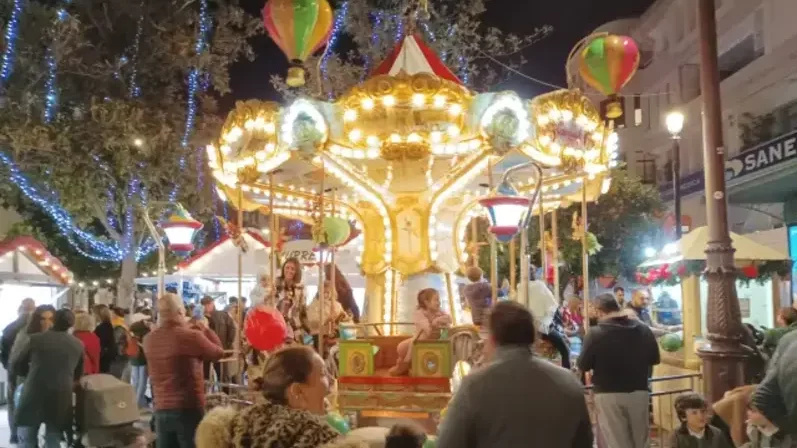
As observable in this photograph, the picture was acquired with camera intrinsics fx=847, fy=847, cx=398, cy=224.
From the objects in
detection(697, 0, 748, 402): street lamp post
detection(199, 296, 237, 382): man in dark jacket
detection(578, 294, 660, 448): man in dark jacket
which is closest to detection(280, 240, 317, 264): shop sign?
detection(199, 296, 237, 382): man in dark jacket

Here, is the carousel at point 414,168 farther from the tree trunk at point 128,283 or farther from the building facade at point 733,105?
the tree trunk at point 128,283

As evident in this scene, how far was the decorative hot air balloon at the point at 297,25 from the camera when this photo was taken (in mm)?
9398

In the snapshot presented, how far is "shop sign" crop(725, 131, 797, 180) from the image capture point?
1936cm

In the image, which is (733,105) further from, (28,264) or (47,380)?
(47,380)

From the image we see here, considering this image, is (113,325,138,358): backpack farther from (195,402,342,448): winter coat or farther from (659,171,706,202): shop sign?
(659,171,706,202): shop sign

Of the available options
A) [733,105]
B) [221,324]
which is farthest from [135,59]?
[733,105]

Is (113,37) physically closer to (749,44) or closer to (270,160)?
(270,160)

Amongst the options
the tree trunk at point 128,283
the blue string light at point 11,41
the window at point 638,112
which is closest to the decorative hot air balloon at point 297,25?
the blue string light at point 11,41

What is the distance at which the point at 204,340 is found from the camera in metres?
6.82

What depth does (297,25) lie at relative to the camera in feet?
31.1

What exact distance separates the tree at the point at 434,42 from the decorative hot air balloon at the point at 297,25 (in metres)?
17.6

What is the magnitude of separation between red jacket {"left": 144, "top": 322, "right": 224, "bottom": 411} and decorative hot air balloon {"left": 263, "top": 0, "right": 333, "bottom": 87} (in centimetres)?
379

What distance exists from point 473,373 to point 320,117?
6.60 meters

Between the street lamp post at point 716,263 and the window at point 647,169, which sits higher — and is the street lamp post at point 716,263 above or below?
below
